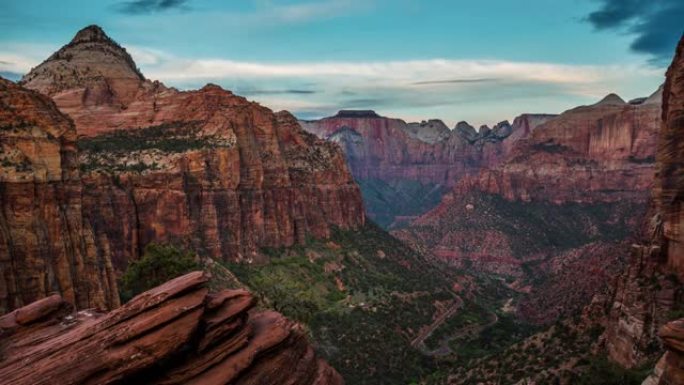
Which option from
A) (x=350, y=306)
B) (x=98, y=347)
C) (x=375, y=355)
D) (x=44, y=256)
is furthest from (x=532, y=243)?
(x=98, y=347)

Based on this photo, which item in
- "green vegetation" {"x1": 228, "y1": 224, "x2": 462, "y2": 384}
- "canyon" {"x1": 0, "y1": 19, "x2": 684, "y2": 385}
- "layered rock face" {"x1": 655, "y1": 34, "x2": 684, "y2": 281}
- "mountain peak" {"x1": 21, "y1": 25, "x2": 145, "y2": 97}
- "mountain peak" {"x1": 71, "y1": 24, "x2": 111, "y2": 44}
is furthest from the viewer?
"mountain peak" {"x1": 71, "y1": 24, "x2": 111, "y2": 44}

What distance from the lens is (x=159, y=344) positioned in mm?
Result: 22625

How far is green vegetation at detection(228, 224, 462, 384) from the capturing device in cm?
8062

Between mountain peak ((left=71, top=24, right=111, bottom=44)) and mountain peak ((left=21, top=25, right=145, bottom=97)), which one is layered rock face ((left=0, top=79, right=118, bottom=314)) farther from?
mountain peak ((left=71, top=24, right=111, bottom=44))

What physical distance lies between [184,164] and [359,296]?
3554cm

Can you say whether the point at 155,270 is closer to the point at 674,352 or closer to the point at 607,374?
the point at 607,374

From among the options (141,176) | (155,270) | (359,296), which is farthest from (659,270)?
(141,176)

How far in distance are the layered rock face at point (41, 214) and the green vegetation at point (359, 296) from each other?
19.3 m

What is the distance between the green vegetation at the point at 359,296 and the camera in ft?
265

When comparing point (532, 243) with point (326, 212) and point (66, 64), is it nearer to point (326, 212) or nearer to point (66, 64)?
point (326, 212)

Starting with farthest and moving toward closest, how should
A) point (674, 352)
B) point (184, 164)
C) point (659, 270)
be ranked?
point (184, 164)
point (659, 270)
point (674, 352)

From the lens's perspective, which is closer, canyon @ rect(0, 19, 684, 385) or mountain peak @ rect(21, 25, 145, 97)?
canyon @ rect(0, 19, 684, 385)

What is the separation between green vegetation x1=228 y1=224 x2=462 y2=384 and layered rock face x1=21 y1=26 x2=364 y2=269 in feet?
16.1

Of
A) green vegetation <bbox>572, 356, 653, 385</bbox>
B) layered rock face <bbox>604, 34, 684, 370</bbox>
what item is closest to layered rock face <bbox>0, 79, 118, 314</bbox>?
green vegetation <bbox>572, 356, 653, 385</bbox>
